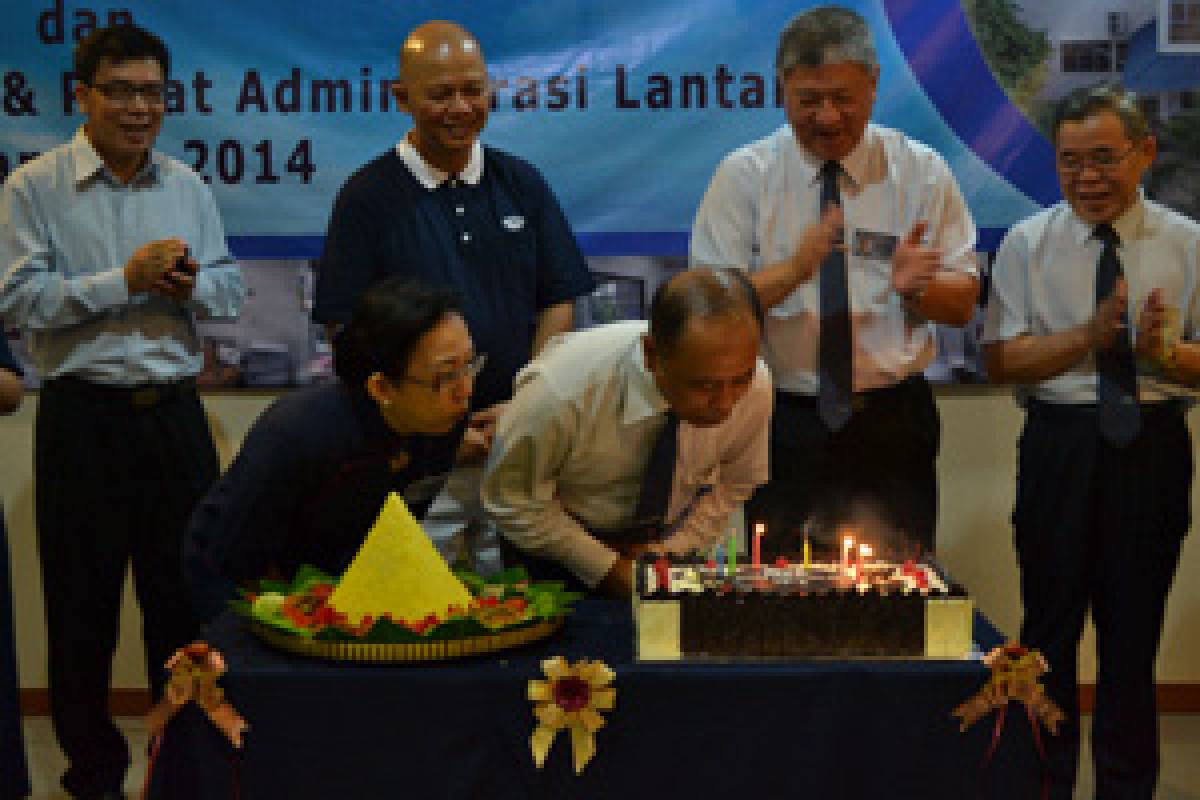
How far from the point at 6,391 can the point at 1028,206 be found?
2.52 metres

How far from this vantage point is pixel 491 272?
11.8ft

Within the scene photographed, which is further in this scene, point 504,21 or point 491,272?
point 504,21

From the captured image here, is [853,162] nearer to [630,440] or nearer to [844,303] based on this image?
[844,303]

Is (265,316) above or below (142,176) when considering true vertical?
below

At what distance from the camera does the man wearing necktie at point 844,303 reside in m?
3.54

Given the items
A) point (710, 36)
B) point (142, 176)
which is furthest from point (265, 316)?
point (710, 36)

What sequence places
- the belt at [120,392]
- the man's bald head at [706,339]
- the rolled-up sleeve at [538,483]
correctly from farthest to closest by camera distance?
the belt at [120,392], the rolled-up sleeve at [538,483], the man's bald head at [706,339]

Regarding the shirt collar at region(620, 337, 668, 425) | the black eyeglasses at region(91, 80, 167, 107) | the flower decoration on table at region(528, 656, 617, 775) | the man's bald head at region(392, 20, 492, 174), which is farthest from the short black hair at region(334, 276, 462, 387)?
the black eyeglasses at region(91, 80, 167, 107)

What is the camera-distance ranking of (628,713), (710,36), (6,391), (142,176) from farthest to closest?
(710,36)
(142,176)
(6,391)
(628,713)

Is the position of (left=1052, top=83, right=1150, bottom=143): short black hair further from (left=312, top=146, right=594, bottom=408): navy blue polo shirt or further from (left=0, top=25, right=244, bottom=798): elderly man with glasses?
(left=0, top=25, right=244, bottom=798): elderly man with glasses

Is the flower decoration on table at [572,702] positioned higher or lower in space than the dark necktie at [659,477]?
lower

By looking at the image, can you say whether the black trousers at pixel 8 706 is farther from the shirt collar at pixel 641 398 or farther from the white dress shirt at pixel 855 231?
the white dress shirt at pixel 855 231

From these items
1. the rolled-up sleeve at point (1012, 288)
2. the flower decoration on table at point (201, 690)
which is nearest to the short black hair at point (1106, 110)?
the rolled-up sleeve at point (1012, 288)

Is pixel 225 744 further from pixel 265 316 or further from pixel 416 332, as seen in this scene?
pixel 265 316
